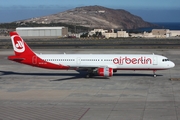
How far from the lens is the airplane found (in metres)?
49.6

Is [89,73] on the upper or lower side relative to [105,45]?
lower

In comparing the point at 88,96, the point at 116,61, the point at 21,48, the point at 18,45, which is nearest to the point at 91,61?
the point at 116,61

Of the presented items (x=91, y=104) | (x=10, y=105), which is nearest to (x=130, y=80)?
(x=91, y=104)

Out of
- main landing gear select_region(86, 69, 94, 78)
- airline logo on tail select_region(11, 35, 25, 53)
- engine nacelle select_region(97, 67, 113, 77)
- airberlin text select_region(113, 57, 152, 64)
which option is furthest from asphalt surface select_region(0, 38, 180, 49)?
engine nacelle select_region(97, 67, 113, 77)

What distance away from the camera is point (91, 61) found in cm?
5025

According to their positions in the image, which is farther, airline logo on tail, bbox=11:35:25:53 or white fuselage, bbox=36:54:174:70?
airline logo on tail, bbox=11:35:25:53

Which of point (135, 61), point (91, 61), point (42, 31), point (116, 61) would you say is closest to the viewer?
point (135, 61)

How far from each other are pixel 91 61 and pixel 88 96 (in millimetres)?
13280

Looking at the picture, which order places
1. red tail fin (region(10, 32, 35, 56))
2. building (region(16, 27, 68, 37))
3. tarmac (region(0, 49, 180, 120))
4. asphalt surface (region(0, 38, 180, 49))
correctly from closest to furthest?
tarmac (region(0, 49, 180, 120)) < red tail fin (region(10, 32, 35, 56)) < asphalt surface (region(0, 38, 180, 49)) < building (region(16, 27, 68, 37))

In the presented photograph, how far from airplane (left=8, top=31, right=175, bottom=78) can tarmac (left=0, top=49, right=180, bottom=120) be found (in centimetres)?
148

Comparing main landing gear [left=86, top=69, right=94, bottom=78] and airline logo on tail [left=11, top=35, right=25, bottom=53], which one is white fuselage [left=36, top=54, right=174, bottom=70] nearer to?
main landing gear [left=86, top=69, right=94, bottom=78]

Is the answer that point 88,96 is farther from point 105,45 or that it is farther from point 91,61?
point 105,45

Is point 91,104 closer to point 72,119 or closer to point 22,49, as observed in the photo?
point 72,119

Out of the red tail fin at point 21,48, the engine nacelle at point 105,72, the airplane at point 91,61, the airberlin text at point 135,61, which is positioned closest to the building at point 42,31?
the red tail fin at point 21,48
